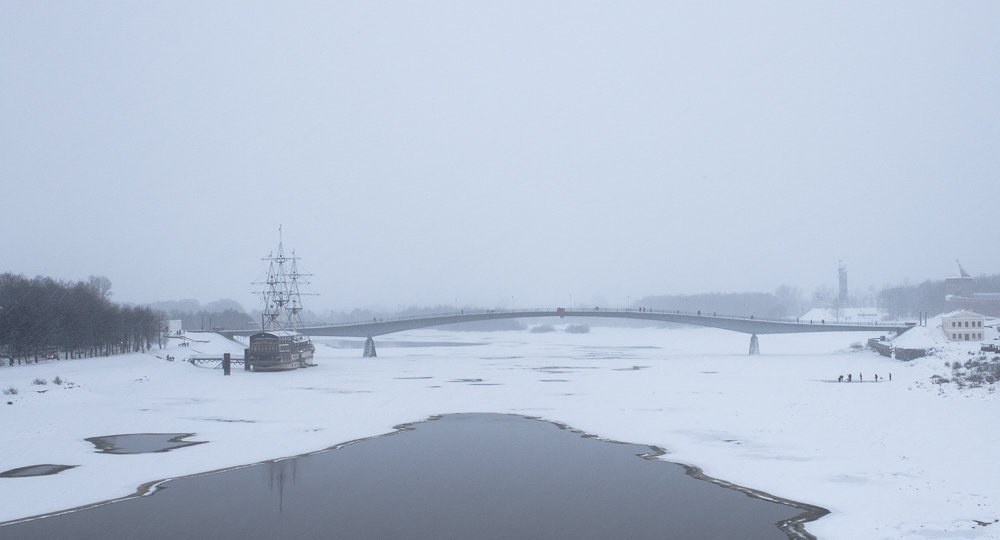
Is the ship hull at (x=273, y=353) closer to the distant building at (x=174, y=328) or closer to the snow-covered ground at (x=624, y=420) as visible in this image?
the snow-covered ground at (x=624, y=420)

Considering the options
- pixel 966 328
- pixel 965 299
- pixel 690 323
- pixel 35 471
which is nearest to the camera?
pixel 35 471

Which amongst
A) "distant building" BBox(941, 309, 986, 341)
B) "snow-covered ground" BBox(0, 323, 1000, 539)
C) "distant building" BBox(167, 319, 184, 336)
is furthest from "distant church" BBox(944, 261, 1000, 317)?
"distant building" BBox(167, 319, 184, 336)

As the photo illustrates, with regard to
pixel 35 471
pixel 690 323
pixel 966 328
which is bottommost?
pixel 35 471

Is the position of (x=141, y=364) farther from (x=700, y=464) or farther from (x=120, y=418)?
(x=700, y=464)

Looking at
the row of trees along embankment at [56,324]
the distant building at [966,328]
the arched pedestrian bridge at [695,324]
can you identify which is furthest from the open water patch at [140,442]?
the distant building at [966,328]

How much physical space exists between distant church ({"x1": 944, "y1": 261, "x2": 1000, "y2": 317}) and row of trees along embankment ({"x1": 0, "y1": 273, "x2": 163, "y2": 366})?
14909 centimetres

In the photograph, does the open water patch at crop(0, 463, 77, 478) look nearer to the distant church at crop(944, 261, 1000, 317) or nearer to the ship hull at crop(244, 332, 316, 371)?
the ship hull at crop(244, 332, 316, 371)

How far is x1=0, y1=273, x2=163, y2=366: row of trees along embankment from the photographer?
66875mm

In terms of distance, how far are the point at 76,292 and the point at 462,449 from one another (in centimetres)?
7956

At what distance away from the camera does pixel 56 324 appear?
75.4 metres

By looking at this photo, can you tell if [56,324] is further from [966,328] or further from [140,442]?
[966,328]

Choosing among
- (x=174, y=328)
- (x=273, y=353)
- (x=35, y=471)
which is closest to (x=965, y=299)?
(x=273, y=353)

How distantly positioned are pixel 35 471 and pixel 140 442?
7258 millimetres

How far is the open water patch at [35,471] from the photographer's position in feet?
89.4
